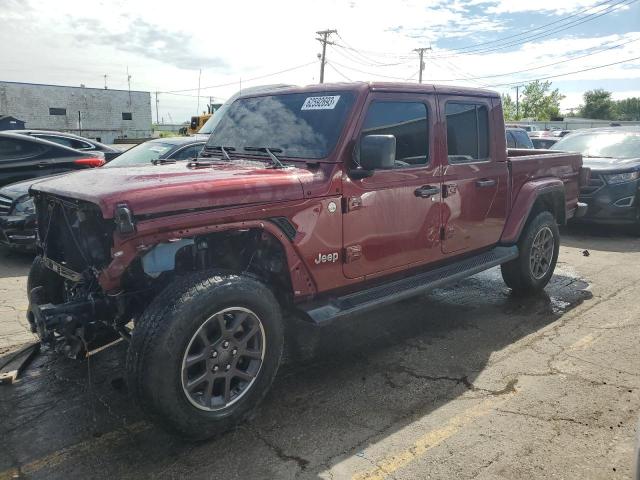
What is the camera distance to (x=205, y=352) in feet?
9.93

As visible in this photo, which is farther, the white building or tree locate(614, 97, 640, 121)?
tree locate(614, 97, 640, 121)

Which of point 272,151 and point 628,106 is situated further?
point 628,106

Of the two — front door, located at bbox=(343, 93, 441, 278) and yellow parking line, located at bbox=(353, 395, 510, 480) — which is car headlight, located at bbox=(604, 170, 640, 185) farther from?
yellow parking line, located at bbox=(353, 395, 510, 480)

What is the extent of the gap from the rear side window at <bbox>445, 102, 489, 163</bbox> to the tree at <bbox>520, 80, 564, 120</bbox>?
306ft

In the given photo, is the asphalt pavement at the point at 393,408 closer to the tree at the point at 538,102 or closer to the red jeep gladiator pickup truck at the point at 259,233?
the red jeep gladiator pickup truck at the point at 259,233

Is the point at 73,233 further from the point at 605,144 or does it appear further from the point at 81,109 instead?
the point at 81,109

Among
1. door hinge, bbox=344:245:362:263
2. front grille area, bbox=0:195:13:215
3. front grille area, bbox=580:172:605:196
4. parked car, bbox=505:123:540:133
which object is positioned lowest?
door hinge, bbox=344:245:362:263

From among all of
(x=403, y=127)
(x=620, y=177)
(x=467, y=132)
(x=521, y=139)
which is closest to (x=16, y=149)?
(x=403, y=127)

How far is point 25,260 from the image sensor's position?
7.23 meters

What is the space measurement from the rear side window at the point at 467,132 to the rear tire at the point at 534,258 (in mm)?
1095

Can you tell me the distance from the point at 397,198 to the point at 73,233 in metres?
2.26

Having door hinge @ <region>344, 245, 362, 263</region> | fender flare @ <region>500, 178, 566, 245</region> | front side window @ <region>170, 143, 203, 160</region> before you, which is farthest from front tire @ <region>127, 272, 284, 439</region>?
front side window @ <region>170, 143, 203, 160</region>

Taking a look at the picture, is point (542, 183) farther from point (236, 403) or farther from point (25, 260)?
point (25, 260)

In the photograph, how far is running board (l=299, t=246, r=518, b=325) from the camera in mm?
3637
